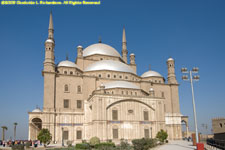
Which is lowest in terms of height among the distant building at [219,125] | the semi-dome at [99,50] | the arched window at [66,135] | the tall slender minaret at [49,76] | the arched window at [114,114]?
the arched window at [66,135]

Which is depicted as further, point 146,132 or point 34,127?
point 34,127

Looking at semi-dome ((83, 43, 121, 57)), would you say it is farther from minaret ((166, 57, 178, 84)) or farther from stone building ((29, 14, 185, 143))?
minaret ((166, 57, 178, 84))

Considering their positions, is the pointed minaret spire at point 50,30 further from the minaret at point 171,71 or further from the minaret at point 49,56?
the minaret at point 171,71

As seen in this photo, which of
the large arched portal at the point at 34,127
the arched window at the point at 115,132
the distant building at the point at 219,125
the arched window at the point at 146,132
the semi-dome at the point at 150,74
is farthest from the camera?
the semi-dome at the point at 150,74

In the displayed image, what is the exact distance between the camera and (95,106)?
3488cm

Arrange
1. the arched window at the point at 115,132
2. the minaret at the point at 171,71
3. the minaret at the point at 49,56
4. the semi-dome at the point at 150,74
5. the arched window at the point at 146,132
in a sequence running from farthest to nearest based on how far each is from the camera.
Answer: the semi-dome at the point at 150,74
the minaret at the point at 171,71
the minaret at the point at 49,56
the arched window at the point at 146,132
the arched window at the point at 115,132

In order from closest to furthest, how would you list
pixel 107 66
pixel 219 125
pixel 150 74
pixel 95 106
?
pixel 219 125
pixel 95 106
pixel 107 66
pixel 150 74

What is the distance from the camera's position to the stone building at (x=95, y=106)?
117 feet

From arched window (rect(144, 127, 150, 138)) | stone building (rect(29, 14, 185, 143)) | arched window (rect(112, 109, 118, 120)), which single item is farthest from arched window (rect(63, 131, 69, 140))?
arched window (rect(144, 127, 150, 138))

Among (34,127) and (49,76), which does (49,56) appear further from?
(34,127)

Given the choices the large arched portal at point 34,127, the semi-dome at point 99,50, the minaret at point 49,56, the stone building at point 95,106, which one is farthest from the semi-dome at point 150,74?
the large arched portal at point 34,127

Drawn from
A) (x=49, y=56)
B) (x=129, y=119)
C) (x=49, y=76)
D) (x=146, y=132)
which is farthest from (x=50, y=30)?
(x=146, y=132)

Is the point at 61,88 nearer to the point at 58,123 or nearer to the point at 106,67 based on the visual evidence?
the point at 58,123

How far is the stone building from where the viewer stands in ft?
117
